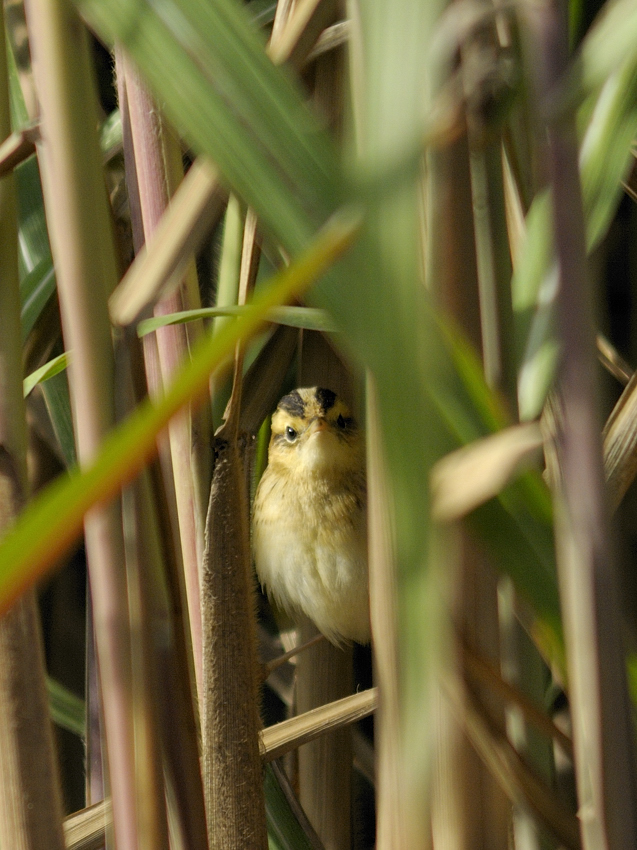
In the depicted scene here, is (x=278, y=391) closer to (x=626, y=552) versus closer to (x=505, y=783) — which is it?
(x=626, y=552)

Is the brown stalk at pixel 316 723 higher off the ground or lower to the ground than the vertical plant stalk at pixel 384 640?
lower

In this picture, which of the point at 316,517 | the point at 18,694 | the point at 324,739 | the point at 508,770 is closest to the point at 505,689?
the point at 508,770

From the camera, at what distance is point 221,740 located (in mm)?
611

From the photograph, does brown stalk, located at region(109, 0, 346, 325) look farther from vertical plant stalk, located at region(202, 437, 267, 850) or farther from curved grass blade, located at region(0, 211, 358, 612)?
vertical plant stalk, located at region(202, 437, 267, 850)

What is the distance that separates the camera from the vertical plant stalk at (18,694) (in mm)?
483

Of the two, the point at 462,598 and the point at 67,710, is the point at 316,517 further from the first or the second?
the point at 462,598

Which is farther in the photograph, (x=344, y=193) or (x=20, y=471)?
(x=20, y=471)

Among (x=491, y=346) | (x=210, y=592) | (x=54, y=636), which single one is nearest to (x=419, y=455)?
(x=491, y=346)

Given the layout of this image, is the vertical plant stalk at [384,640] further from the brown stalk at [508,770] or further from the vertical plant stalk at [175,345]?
the vertical plant stalk at [175,345]

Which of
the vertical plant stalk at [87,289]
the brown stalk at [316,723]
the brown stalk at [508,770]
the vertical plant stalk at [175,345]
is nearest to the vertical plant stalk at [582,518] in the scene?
the brown stalk at [508,770]

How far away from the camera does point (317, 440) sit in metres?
1.30

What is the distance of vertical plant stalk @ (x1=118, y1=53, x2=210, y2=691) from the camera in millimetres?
574

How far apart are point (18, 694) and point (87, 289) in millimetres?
243

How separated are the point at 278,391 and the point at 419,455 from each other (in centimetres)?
68
